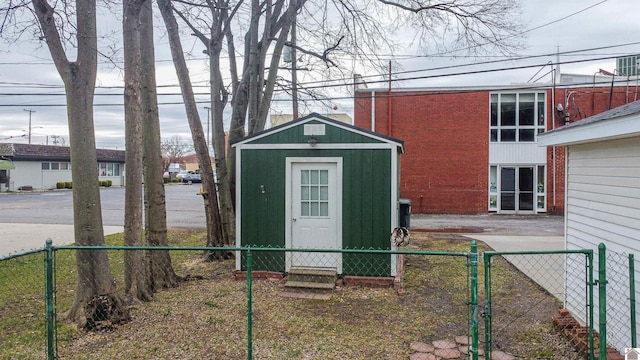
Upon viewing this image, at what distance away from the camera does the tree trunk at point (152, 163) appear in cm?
718

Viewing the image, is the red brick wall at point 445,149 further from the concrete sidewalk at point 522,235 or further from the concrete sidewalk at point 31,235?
the concrete sidewalk at point 31,235

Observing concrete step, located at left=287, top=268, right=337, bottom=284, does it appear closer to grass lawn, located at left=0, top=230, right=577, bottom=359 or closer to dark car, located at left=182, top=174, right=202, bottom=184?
grass lawn, located at left=0, top=230, right=577, bottom=359

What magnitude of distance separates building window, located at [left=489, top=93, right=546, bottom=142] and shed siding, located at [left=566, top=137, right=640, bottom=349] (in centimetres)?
1420

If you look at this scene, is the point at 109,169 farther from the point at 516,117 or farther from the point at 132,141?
the point at 132,141

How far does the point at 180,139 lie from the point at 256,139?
193ft

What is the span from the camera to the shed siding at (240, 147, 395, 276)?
7621mm

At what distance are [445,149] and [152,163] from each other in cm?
1411

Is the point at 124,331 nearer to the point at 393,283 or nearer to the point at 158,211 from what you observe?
the point at 158,211

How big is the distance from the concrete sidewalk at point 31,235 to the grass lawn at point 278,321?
2.78 m

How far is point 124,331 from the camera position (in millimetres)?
5324

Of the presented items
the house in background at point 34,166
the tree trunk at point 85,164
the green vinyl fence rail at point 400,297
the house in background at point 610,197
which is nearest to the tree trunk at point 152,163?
the green vinyl fence rail at point 400,297

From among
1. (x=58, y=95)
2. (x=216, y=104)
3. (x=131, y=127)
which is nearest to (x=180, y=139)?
(x=58, y=95)

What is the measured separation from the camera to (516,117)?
18.7m

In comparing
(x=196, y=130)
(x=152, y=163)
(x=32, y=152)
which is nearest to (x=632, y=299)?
(x=152, y=163)
